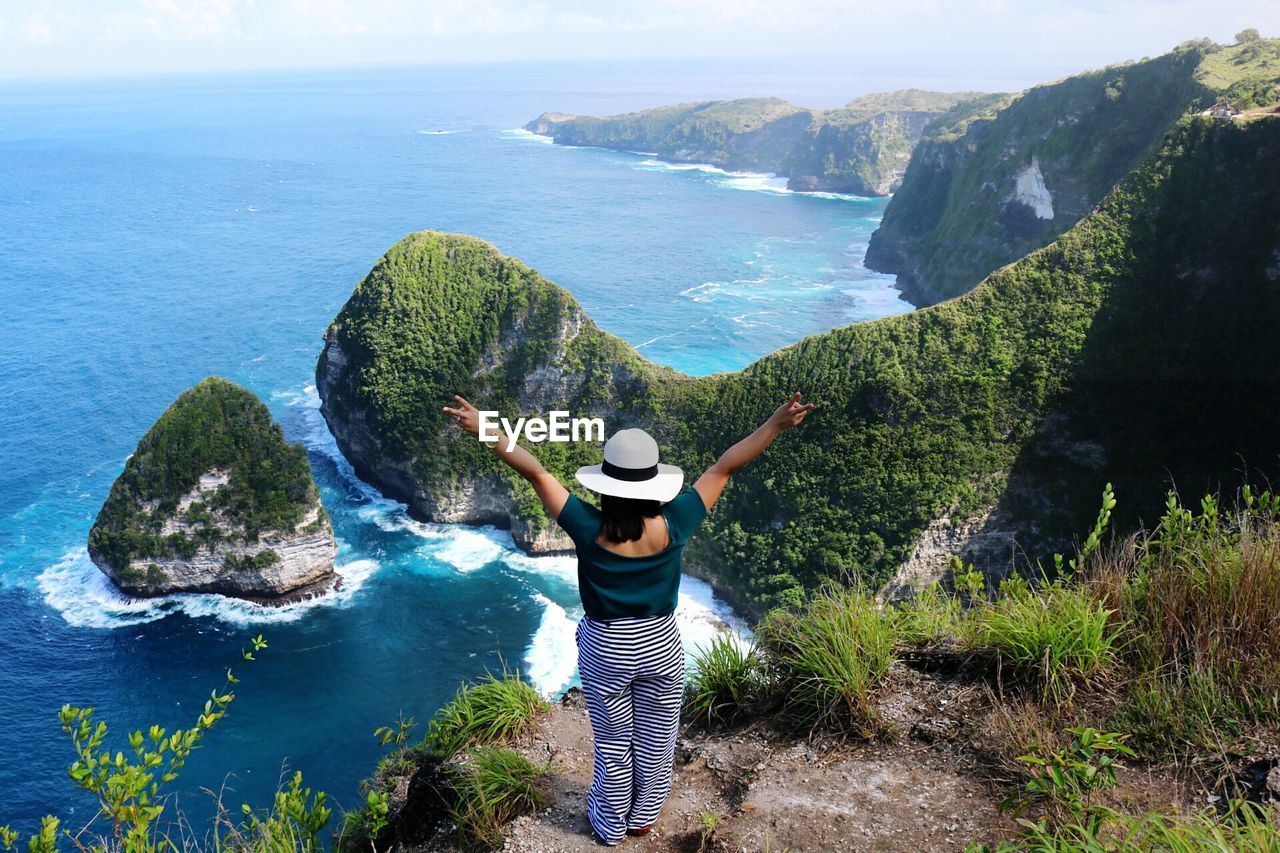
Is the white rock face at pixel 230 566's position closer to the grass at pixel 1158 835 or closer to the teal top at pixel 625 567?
the teal top at pixel 625 567

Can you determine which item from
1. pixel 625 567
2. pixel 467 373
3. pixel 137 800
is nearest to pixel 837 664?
pixel 625 567

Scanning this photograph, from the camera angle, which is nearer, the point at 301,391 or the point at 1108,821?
the point at 1108,821

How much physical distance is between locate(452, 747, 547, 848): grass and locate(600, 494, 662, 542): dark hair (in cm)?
245

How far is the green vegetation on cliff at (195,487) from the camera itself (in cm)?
4316

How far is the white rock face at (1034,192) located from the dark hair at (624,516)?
285 feet

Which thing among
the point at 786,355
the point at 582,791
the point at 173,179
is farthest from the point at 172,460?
the point at 173,179

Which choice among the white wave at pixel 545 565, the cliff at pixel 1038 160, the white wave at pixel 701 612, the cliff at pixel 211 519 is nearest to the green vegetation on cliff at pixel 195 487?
the cliff at pixel 211 519

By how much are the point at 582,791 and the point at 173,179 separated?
17374cm

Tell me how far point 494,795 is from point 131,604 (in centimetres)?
4463

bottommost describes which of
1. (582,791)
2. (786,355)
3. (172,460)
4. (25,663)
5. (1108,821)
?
(25,663)

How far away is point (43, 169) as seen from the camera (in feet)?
531

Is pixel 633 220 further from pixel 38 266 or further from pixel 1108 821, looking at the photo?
pixel 1108 821

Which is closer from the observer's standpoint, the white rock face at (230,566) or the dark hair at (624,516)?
the dark hair at (624,516)

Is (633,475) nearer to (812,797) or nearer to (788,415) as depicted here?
(788,415)
